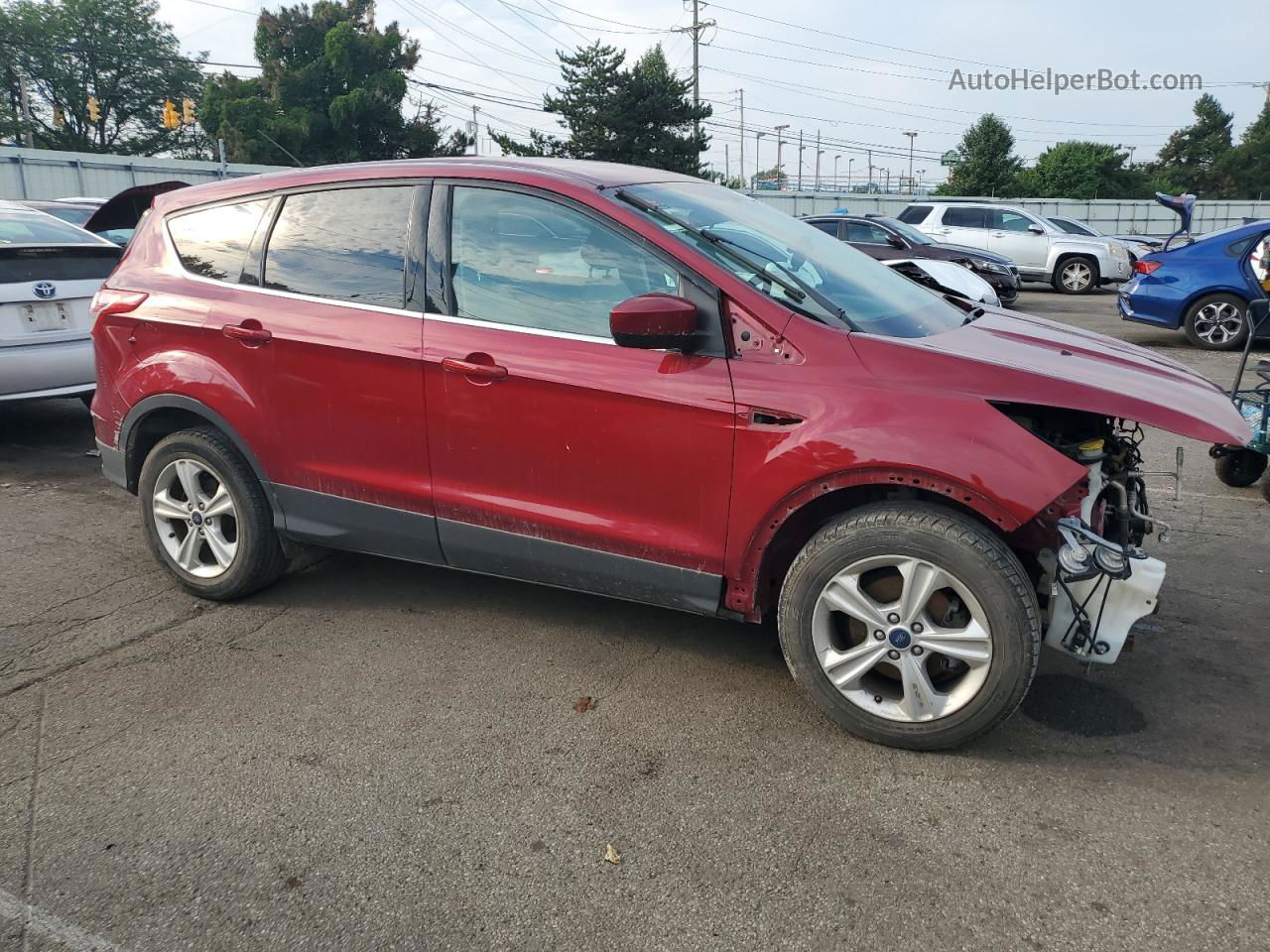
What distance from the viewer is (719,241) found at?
3467 mm

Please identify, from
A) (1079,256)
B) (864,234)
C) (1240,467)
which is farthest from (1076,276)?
(1240,467)

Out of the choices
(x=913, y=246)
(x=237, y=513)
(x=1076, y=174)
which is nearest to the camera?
(x=237, y=513)

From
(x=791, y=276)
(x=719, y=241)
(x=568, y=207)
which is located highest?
Result: (x=568, y=207)

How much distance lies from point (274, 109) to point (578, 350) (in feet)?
190

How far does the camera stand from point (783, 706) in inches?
133

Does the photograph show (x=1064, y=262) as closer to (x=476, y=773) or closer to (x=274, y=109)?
(x=476, y=773)

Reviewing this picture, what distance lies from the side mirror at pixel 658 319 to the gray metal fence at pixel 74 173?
2709 centimetres

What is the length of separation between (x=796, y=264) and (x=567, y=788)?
197 cm

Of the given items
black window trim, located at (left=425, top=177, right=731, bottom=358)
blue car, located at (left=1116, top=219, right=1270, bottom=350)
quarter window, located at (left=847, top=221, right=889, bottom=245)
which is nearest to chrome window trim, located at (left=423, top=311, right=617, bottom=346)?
black window trim, located at (left=425, top=177, right=731, bottom=358)

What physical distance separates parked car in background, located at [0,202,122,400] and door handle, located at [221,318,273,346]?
2961mm

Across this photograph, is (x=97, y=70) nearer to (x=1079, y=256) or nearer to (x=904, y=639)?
(x=1079, y=256)

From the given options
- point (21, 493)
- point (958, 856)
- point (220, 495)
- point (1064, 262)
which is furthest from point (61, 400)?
point (1064, 262)

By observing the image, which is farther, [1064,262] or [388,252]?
[1064,262]

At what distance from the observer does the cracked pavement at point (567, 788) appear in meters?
2.40
